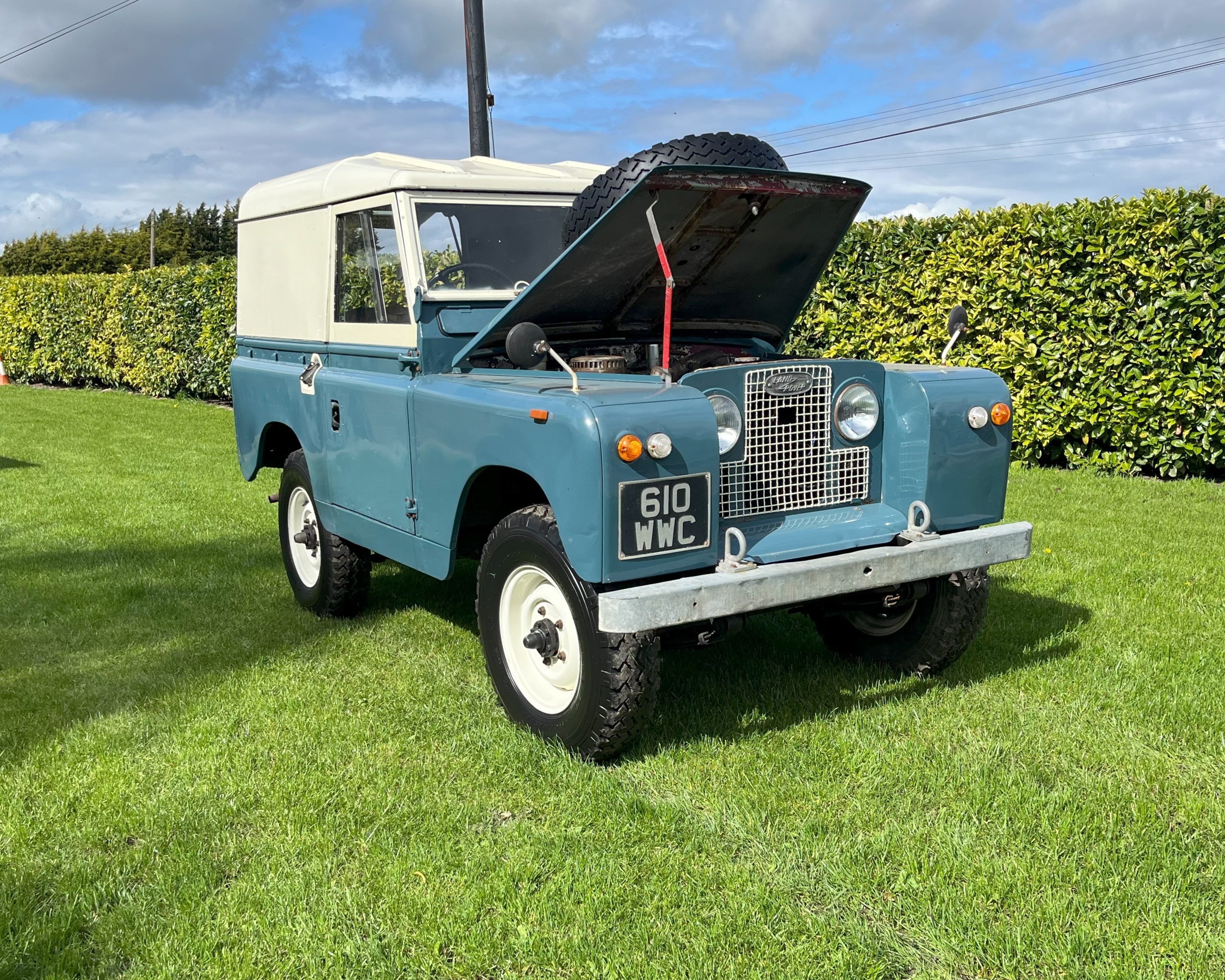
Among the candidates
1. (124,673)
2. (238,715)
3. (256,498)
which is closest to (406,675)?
(238,715)

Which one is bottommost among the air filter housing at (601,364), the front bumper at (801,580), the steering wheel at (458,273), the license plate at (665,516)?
the front bumper at (801,580)

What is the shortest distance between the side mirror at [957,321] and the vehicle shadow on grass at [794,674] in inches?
57.0

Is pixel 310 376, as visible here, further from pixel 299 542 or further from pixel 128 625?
pixel 128 625

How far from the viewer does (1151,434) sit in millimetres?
9234

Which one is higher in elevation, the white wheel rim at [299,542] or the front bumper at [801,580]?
the front bumper at [801,580]

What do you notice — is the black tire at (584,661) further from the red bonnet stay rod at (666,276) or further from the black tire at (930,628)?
the black tire at (930,628)

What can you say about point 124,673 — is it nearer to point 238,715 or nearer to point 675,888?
point 238,715

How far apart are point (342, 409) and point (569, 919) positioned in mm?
2941

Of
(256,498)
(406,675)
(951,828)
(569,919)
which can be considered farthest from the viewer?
(256,498)

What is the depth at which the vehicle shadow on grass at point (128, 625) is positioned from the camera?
4.69 metres

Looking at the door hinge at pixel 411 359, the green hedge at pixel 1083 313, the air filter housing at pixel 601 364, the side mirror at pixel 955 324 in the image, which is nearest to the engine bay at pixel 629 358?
the air filter housing at pixel 601 364

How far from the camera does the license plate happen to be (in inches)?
138

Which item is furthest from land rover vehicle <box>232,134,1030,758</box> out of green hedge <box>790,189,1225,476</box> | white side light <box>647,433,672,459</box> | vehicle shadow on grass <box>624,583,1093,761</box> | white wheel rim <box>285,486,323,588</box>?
green hedge <box>790,189,1225,476</box>

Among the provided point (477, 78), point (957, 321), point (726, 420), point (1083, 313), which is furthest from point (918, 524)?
point (477, 78)
